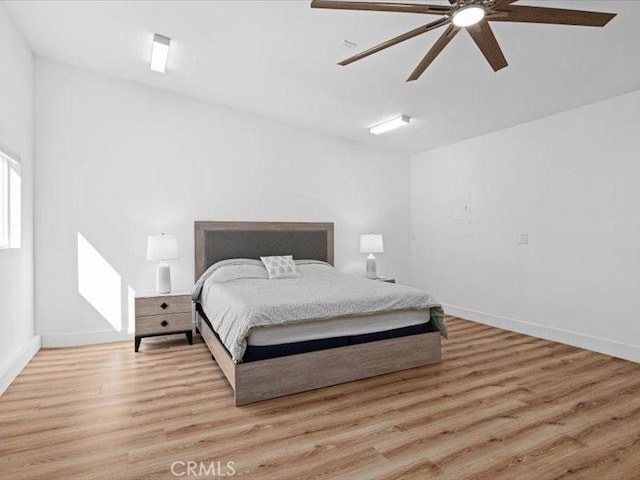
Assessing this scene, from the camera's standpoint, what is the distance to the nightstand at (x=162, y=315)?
3.62 meters

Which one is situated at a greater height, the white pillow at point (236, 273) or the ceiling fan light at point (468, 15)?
the ceiling fan light at point (468, 15)

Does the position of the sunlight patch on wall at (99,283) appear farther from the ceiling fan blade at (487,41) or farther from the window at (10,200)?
the ceiling fan blade at (487,41)

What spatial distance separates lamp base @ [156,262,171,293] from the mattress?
1.74 m

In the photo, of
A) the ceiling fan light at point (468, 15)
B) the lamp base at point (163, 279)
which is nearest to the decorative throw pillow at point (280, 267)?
the lamp base at point (163, 279)

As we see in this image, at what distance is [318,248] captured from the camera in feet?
16.4

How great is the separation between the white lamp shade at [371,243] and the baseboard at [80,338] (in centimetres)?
306

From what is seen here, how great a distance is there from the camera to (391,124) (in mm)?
4434

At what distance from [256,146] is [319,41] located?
1990mm

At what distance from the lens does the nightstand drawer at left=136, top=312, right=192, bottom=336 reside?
362 cm

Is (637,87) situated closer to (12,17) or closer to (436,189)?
(436,189)

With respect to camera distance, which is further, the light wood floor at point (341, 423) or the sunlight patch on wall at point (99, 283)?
the sunlight patch on wall at point (99, 283)

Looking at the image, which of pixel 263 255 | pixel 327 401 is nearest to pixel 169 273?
pixel 263 255

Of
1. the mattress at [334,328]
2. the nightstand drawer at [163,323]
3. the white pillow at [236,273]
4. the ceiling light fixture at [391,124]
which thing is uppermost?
the ceiling light fixture at [391,124]

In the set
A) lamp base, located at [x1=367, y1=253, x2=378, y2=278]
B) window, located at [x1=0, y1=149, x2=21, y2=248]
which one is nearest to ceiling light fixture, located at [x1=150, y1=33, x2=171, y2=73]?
window, located at [x1=0, y1=149, x2=21, y2=248]
